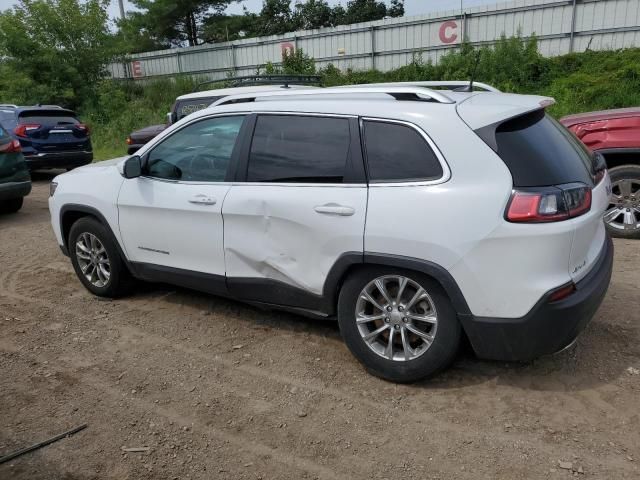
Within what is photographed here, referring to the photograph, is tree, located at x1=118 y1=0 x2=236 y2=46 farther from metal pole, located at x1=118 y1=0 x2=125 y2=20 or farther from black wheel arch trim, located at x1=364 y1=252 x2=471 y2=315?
black wheel arch trim, located at x1=364 y1=252 x2=471 y2=315

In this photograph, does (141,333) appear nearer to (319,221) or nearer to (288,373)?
(288,373)

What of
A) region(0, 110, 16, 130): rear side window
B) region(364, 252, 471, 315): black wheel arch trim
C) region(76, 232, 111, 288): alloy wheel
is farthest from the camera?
region(0, 110, 16, 130): rear side window

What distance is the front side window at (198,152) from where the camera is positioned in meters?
4.05

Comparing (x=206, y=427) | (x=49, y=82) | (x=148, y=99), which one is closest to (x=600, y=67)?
(x=206, y=427)

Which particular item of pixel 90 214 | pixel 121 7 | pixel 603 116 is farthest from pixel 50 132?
pixel 121 7

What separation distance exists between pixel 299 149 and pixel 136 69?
84.1ft

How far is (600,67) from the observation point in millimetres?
14312

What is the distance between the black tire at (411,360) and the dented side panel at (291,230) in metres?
0.19

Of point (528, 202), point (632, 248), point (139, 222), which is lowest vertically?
point (632, 248)

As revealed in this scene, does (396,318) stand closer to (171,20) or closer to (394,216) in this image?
(394,216)

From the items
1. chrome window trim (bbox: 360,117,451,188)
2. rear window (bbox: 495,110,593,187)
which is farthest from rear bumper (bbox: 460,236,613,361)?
chrome window trim (bbox: 360,117,451,188)

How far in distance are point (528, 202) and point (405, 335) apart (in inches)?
41.3

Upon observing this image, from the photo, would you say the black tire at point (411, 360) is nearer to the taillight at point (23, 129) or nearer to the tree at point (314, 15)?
the taillight at point (23, 129)

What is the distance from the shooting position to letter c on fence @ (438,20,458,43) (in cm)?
1745
